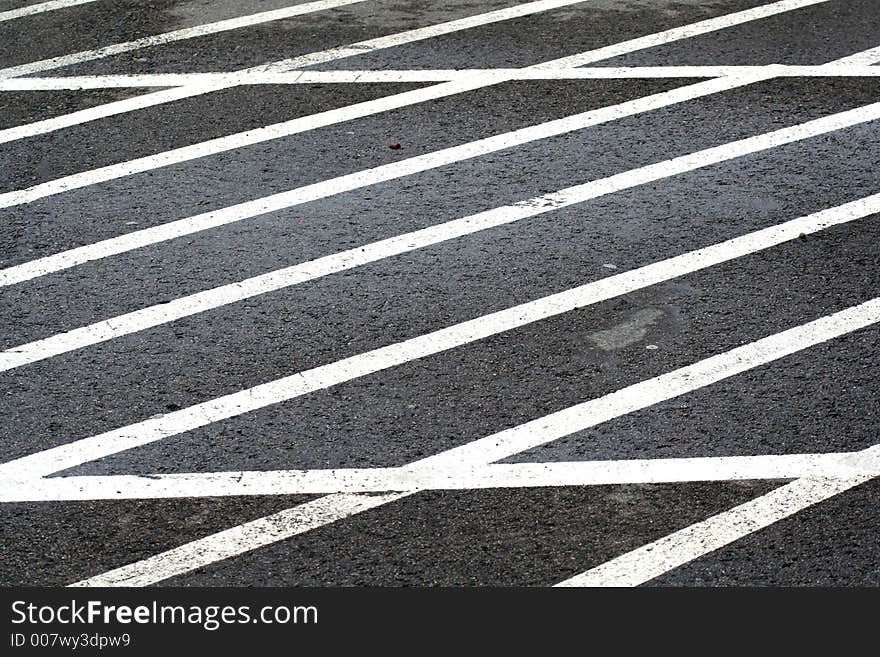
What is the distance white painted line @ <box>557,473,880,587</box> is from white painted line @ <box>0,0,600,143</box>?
4.52m

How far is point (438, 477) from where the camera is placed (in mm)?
5391

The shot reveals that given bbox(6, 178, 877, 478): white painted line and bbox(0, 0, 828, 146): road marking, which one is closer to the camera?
bbox(6, 178, 877, 478): white painted line

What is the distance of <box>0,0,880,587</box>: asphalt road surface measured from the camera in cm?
512

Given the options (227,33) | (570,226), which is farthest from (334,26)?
(570,226)

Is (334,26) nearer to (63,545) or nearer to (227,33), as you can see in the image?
(227,33)

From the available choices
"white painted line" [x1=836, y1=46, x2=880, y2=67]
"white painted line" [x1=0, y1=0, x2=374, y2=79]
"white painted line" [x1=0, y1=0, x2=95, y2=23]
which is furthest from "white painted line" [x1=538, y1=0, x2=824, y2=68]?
"white painted line" [x1=0, y1=0, x2=95, y2=23]

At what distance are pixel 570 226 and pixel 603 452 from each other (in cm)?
210

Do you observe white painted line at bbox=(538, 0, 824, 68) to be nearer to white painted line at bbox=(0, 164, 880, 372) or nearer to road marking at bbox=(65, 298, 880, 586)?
white painted line at bbox=(0, 164, 880, 372)

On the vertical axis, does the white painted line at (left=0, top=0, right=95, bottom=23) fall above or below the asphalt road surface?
above

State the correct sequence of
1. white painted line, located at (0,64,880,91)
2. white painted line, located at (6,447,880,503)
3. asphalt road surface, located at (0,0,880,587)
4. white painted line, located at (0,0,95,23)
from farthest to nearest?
white painted line, located at (0,0,95,23) < white painted line, located at (0,64,880,91) < white painted line, located at (6,447,880,503) < asphalt road surface, located at (0,0,880,587)

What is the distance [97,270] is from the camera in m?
6.95

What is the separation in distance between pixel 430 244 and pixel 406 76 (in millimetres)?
2373

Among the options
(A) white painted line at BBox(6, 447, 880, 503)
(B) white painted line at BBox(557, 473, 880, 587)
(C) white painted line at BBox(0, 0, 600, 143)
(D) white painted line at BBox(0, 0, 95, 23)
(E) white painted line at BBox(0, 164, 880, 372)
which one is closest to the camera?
(B) white painted line at BBox(557, 473, 880, 587)

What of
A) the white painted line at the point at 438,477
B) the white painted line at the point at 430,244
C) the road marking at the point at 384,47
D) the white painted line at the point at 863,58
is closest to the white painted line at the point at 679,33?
the road marking at the point at 384,47
